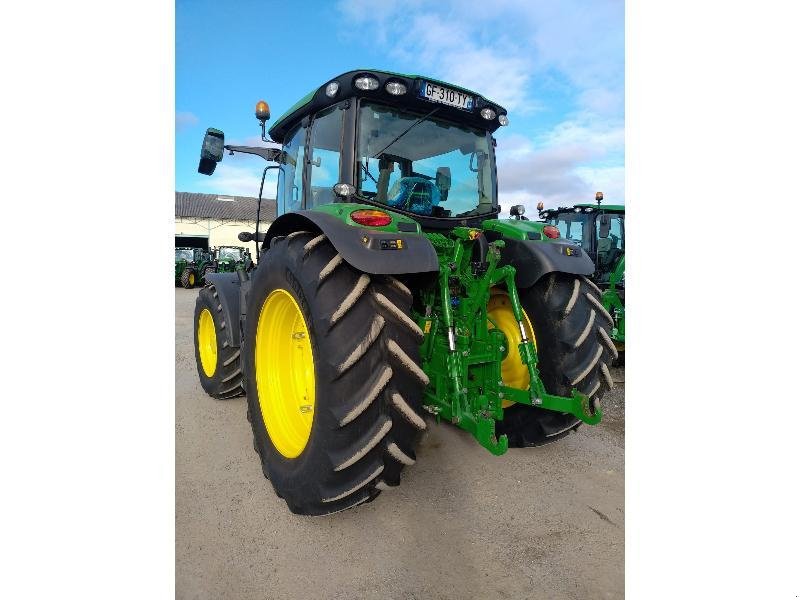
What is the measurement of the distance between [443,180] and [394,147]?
450mm

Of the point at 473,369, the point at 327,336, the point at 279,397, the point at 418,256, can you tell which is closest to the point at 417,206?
the point at 418,256

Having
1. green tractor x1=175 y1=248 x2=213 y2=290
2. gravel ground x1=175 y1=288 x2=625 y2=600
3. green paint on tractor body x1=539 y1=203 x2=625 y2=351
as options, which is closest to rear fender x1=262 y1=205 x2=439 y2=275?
gravel ground x1=175 y1=288 x2=625 y2=600

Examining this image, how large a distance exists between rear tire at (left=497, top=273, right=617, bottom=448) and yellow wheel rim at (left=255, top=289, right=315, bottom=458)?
1.39 meters

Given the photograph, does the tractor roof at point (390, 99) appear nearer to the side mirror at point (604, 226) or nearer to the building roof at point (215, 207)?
the side mirror at point (604, 226)

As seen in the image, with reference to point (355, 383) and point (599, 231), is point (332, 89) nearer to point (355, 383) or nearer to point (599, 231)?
point (355, 383)

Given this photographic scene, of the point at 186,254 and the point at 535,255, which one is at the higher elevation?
the point at 186,254

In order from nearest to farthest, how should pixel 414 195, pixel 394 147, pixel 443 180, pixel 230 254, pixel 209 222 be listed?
pixel 394 147 → pixel 414 195 → pixel 443 180 → pixel 230 254 → pixel 209 222

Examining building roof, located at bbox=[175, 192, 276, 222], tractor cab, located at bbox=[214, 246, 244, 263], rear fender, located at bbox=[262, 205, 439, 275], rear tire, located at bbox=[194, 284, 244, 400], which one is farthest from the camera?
building roof, located at bbox=[175, 192, 276, 222]

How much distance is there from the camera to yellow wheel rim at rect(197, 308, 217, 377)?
4.43 meters

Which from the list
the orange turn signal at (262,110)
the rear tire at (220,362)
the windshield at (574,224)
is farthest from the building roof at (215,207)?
the orange turn signal at (262,110)

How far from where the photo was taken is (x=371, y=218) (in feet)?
7.37

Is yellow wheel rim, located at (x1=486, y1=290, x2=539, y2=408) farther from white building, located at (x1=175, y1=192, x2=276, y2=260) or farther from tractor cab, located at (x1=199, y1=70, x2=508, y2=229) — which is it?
white building, located at (x1=175, y1=192, x2=276, y2=260)

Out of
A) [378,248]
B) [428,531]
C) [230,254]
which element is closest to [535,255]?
[378,248]

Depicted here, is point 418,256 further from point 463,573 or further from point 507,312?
point 463,573
